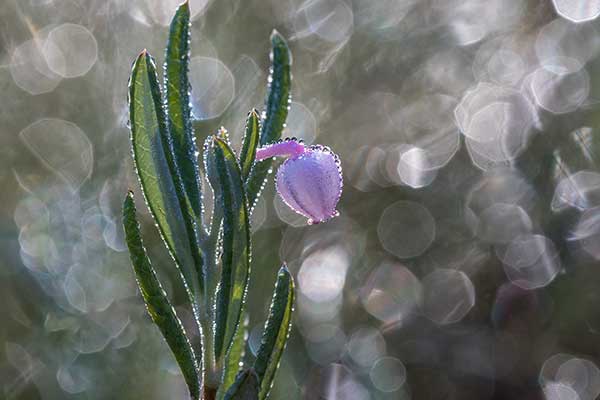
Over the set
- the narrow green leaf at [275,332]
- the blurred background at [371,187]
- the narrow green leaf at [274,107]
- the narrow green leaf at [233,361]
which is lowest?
the blurred background at [371,187]

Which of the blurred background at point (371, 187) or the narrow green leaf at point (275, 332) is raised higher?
the narrow green leaf at point (275, 332)

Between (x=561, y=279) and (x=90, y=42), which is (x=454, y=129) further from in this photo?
(x=90, y=42)

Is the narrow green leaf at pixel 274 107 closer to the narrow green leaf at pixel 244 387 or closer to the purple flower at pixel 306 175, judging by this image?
the purple flower at pixel 306 175

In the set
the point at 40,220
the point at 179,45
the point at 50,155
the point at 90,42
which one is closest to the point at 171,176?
the point at 179,45

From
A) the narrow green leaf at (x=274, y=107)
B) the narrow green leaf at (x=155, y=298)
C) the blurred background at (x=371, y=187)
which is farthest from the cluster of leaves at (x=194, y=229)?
the blurred background at (x=371, y=187)

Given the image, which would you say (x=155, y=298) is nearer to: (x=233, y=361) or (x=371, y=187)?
(x=233, y=361)

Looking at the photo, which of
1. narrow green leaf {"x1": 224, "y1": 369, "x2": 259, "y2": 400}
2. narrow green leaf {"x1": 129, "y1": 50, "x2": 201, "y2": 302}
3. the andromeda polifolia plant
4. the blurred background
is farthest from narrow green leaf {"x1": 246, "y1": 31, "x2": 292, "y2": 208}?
the blurred background
